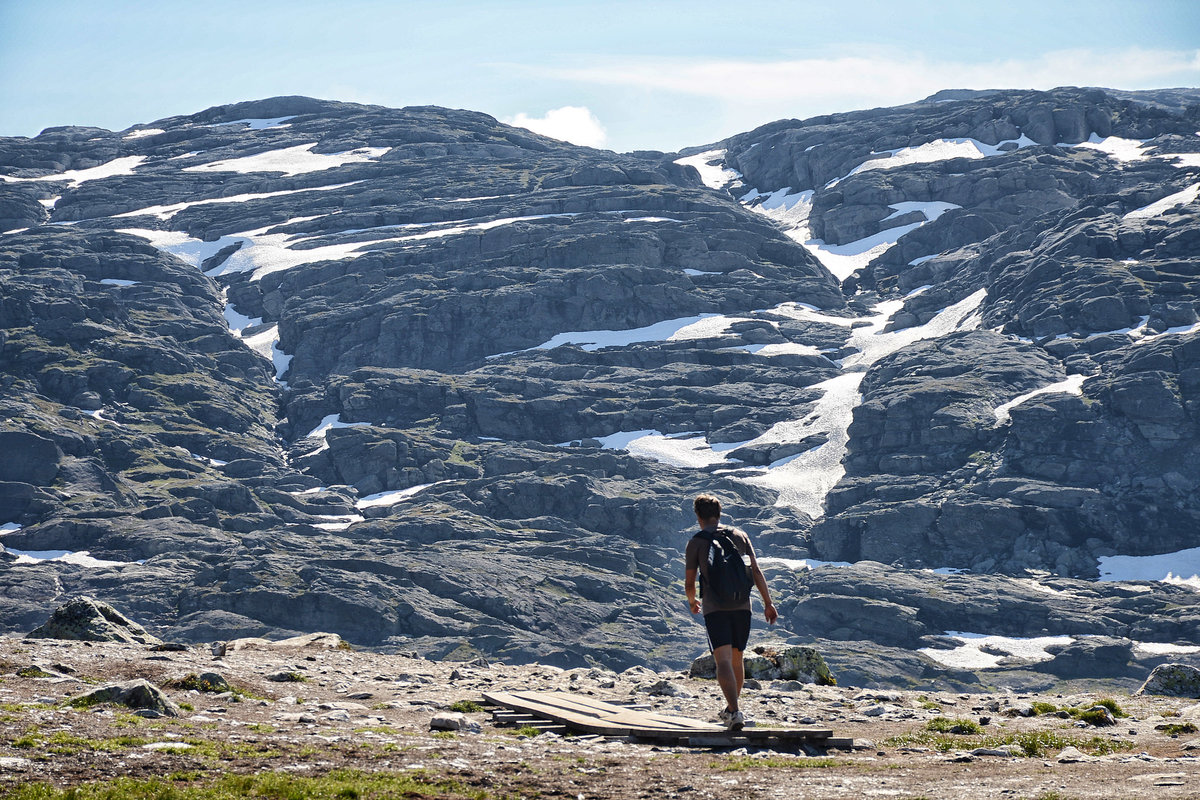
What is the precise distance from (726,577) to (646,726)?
2.44 m

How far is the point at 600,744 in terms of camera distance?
16.7m

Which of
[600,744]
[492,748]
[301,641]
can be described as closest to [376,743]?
[492,748]

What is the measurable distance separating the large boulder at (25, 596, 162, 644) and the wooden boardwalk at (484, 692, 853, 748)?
47.9 feet

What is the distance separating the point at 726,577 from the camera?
17.1 metres

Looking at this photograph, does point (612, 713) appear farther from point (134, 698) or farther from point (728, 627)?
point (134, 698)

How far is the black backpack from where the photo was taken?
56.0 ft

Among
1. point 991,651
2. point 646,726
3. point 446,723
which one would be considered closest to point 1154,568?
point 991,651

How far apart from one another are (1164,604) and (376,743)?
18689 cm

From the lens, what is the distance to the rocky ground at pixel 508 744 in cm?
1299

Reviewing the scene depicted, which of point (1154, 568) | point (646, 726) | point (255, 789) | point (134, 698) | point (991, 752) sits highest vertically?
point (255, 789)

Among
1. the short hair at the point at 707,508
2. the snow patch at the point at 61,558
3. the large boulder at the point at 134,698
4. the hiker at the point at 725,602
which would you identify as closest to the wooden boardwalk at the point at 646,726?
the hiker at the point at 725,602

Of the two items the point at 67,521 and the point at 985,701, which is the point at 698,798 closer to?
the point at 985,701

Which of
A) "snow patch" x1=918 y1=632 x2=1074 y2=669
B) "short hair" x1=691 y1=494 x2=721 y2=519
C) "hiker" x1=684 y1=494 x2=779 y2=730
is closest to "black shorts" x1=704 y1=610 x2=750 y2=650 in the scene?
"hiker" x1=684 y1=494 x2=779 y2=730

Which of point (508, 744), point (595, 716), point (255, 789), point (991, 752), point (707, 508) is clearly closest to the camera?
point (255, 789)
